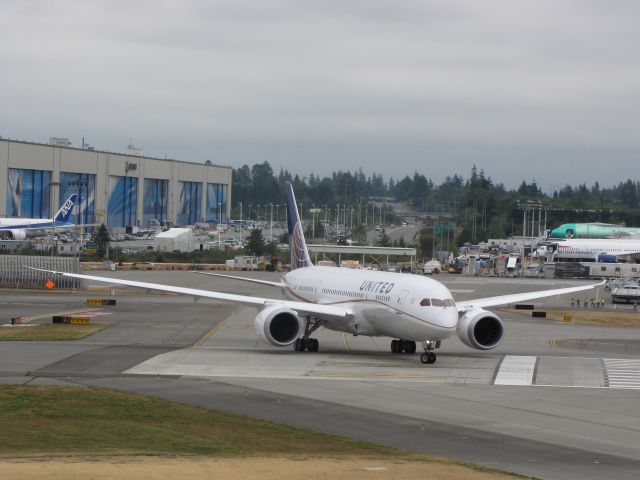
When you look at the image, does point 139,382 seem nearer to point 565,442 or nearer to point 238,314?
point 565,442

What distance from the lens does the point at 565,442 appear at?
3175 centimetres

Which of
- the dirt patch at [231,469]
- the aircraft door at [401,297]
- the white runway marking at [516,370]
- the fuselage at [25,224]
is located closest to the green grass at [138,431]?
the dirt patch at [231,469]

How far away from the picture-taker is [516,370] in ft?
161

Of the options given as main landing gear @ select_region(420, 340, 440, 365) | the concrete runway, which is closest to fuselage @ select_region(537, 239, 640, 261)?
the concrete runway

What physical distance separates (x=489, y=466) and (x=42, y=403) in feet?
A: 52.8

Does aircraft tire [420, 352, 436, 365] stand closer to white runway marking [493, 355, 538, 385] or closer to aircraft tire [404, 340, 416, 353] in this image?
white runway marking [493, 355, 538, 385]

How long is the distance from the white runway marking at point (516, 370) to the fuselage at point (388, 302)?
314 cm

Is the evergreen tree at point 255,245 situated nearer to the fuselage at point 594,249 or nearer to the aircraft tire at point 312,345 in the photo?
the fuselage at point 594,249

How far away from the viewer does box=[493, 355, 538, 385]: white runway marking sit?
45.4m

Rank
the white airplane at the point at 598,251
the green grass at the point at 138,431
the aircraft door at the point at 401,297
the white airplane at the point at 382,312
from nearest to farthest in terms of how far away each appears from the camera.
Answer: the green grass at the point at 138,431
the white airplane at the point at 382,312
the aircraft door at the point at 401,297
the white airplane at the point at 598,251

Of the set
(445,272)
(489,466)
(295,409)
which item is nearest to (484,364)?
(295,409)

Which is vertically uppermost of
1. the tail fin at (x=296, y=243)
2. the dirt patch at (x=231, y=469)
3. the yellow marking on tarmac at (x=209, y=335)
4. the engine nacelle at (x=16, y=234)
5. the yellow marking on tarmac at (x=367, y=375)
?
the tail fin at (x=296, y=243)

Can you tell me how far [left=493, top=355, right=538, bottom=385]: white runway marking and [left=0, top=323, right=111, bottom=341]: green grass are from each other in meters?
23.9

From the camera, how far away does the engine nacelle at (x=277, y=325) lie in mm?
53216
